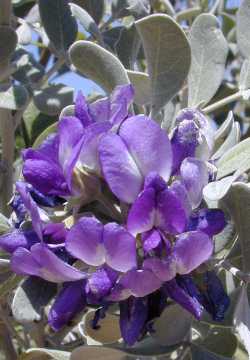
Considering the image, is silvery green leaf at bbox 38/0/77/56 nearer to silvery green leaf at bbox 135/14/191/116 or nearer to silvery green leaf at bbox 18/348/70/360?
silvery green leaf at bbox 135/14/191/116

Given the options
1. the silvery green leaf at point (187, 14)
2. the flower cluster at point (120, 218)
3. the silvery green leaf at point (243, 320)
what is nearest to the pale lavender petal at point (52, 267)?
the flower cluster at point (120, 218)

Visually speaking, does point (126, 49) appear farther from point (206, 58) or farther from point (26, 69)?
point (26, 69)

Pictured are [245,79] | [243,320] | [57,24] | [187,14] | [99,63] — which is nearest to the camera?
[243,320]

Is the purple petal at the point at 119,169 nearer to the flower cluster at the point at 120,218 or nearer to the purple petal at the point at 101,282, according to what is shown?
the flower cluster at the point at 120,218

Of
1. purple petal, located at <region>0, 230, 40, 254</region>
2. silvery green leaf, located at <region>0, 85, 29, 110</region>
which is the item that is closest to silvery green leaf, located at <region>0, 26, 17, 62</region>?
silvery green leaf, located at <region>0, 85, 29, 110</region>

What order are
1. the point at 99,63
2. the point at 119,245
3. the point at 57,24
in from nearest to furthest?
1. the point at 119,245
2. the point at 99,63
3. the point at 57,24

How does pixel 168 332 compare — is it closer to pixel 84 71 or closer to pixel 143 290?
pixel 143 290

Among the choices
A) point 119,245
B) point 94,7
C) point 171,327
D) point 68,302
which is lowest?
point 171,327

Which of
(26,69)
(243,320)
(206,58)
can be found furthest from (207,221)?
(26,69)

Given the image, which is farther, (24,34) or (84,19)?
(24,34)
